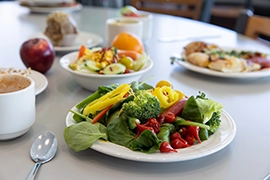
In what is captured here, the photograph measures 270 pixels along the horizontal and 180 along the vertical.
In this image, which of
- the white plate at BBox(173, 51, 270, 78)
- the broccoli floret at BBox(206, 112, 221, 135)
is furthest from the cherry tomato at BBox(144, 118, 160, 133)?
the white plate at BBox(173, 51, 270, 78)

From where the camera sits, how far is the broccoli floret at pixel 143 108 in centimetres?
67

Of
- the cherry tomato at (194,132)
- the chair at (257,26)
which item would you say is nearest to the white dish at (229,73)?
the cherry tomato at (194,132)

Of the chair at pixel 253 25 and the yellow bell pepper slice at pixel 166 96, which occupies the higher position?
the yellow bell pepper slice at pixel 166 96

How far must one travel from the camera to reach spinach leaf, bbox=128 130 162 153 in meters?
0.62

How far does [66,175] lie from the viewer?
24.1 inches

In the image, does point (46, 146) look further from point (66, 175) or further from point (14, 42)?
point (14, 42)

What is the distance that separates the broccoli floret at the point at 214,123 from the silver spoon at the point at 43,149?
31 centimetres

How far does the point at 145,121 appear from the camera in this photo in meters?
0.68

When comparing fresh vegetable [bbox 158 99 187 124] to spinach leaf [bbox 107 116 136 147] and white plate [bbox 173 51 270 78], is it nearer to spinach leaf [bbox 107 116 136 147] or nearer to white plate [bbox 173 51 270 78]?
spinach leaf [bbox 107 116 136 147]

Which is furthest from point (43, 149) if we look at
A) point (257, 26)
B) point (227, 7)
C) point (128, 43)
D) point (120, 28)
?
point (227, 7)

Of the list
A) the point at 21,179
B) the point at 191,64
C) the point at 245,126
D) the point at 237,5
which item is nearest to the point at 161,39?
the point at 191,64

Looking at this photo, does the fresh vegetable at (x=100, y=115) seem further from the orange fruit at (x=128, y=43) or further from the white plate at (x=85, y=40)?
the white plate at (x=85, y=40)

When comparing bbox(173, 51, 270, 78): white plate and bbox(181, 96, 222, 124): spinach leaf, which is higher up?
bbox(181, 96, 222, 124): spinach leaf

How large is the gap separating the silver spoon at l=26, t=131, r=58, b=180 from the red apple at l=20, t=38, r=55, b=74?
448 mm
